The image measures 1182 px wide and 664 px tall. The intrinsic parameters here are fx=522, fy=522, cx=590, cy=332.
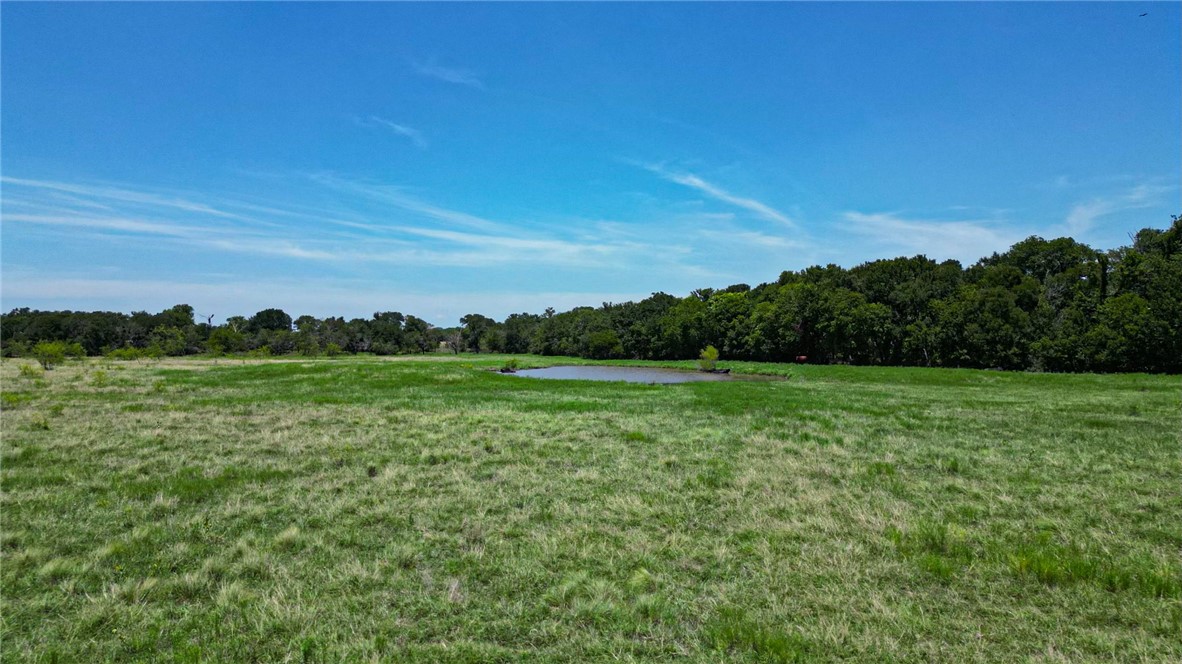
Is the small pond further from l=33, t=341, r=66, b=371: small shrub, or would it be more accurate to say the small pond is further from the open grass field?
l=33, t=341, r=66, b=371: small shrub

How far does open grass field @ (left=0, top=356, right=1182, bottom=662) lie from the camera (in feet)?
17.7

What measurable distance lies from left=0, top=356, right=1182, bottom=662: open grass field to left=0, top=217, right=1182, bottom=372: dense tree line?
5001 cm

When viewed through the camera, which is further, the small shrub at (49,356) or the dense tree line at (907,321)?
the small shrub at (49,356)

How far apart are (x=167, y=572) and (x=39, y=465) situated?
9956 mm

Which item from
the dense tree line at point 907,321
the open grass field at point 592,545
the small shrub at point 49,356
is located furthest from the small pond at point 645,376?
the small shrub at point 49,356

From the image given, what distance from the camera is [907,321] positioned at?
3022 inches

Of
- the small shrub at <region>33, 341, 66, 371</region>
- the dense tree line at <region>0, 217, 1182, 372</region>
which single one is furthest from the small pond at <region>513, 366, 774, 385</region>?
the small shrub at <region>33, 341, 66, 371</region>

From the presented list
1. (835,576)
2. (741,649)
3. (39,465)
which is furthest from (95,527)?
(835,576)

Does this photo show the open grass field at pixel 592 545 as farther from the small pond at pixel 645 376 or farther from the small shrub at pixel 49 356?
the small shrub at pixel 49 356

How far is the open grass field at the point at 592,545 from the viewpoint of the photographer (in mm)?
5383

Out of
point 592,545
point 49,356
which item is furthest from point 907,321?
point 49,356

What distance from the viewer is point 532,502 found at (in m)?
10.1

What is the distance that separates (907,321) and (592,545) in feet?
273

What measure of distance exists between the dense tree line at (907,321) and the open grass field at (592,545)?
50007mm
